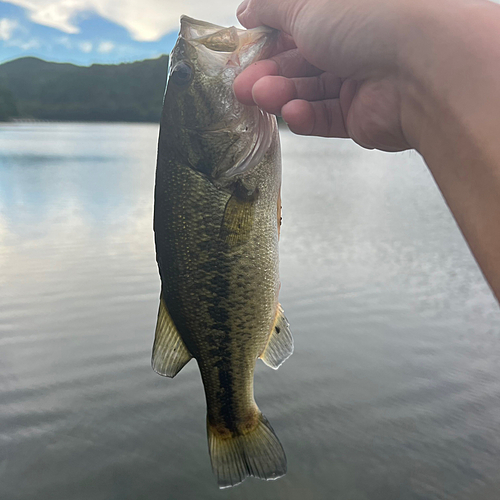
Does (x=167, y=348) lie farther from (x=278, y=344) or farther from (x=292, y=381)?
(x=292, y=381)

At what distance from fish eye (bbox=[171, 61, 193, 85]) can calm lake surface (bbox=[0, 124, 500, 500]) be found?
1875mm

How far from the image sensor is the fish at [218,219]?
1736mm

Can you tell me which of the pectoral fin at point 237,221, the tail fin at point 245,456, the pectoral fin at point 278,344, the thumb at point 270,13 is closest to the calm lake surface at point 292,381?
the tail fin at point 245,456

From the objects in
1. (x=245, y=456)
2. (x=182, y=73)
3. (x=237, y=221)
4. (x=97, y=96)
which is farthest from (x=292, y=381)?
(x=97, y=96)

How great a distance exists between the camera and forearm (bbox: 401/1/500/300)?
103 centimetres

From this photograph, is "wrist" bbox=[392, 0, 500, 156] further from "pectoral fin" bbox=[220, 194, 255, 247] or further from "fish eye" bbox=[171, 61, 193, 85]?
"fish eye" bbox=[171, 61, 193, 85]

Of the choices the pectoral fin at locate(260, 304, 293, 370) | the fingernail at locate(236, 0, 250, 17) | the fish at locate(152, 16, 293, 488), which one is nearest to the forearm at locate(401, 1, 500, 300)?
the fish at locate(152, 16, 293, 488)

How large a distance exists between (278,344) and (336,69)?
1.15m

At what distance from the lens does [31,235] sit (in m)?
7.55

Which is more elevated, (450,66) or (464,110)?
(450,66)

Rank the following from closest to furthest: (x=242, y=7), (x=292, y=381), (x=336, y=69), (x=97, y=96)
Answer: (x=336, y=69) → (x=242, y=7) → (x=292, y=381) → (x=97, y=96)

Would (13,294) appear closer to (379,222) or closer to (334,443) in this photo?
(334,443)

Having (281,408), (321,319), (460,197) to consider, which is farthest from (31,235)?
(460,197)

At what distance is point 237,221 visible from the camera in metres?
1.72
